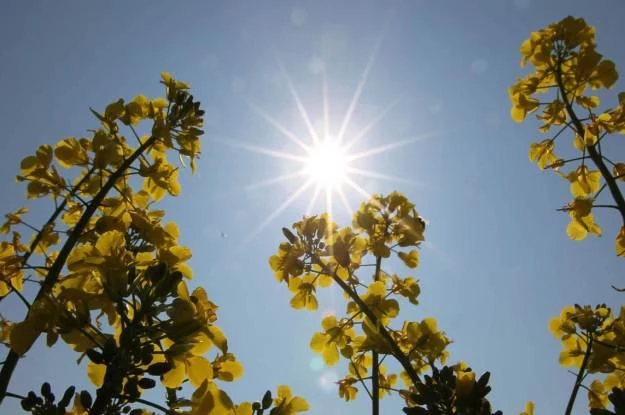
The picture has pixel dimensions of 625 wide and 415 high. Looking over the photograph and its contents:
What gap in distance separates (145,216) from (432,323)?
7.00 ft

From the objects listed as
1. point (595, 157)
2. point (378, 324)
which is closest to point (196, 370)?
point (378, 324)

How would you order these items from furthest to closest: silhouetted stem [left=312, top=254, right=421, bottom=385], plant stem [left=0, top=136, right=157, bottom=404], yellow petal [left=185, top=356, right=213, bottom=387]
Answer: silhouetted stem [left=312, top=254, right=421, bottom=385] → plant stem [left=0, top=136, right=157, bottom=404] → yellow petal [left=185, top=356, right=213, bottom=387]

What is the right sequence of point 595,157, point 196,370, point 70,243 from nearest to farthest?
point 196,370 → point 70,243 → point 595,157

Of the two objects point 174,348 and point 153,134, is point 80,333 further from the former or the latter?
point 153,134

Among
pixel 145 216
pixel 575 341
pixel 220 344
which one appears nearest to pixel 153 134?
pixel 145 216

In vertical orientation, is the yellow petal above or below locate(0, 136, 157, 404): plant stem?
below

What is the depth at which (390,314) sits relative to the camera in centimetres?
421

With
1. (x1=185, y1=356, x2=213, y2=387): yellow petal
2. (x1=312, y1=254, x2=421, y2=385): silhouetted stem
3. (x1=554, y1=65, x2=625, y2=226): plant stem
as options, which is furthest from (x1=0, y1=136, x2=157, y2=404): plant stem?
(x1=554, y1=65, x2=625, y2=226): plant stem

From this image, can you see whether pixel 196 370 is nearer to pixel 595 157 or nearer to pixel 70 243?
pixel 70 243

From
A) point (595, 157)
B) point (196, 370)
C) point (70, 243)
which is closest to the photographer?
point (196, 370)

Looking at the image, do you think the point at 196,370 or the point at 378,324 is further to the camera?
the point at 378,324

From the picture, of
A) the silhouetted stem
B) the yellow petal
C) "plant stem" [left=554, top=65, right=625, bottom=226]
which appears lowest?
the yellow petal

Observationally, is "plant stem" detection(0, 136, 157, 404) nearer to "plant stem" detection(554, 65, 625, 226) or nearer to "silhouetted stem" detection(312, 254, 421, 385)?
"silhouetted stem" detection(312, 254, 421, 385)

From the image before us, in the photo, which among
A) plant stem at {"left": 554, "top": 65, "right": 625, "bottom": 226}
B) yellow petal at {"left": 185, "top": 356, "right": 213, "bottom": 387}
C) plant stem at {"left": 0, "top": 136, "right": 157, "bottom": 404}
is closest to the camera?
yellow petal at {"left": 185, "top": 356, "right": 213, "bottom": 387}
